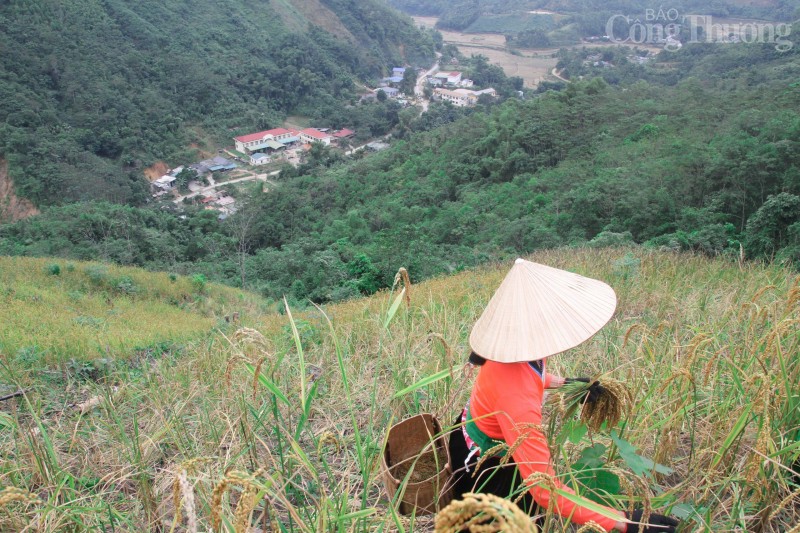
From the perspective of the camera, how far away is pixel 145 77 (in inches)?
1239

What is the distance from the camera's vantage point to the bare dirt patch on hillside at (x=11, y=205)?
20.7 metres

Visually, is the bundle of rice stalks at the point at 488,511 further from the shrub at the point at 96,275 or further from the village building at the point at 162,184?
the village building at the point at 162,184

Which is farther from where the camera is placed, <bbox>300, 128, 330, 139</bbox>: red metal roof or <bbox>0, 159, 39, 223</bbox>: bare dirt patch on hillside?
<bbox>300, 128, 330, 139</bbox>: red metal roof

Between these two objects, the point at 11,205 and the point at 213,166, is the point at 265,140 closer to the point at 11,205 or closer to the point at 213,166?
the point at 213,166

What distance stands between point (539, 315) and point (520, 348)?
0.12 meters

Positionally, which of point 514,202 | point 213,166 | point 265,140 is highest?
point 265,140

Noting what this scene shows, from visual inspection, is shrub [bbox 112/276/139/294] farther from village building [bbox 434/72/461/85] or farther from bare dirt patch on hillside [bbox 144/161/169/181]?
village building [bbox 434/72/461/85]

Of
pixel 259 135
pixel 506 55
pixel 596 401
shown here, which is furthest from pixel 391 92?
pixel 596 401

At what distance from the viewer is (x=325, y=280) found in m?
11.1

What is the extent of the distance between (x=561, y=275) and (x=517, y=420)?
16.7 inches

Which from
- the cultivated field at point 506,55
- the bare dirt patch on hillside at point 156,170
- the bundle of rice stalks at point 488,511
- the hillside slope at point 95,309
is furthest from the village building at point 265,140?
the bundle of rice stalks at point 488,511

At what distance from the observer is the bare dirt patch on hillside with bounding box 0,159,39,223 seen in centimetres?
2066

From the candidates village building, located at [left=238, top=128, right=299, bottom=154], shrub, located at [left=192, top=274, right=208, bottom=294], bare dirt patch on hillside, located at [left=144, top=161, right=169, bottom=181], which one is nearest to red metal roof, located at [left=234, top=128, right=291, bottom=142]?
village building, located at [left=238, top=128, right=299, bottom=154]

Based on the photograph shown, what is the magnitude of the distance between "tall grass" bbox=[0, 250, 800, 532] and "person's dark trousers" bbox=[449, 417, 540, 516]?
0.40 ft
